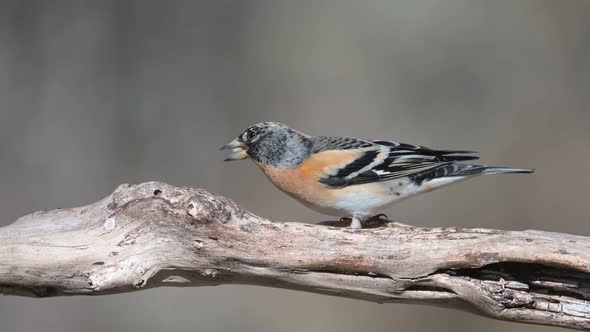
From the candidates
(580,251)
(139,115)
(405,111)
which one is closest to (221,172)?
(139,115)

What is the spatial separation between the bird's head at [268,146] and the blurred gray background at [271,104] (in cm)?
208

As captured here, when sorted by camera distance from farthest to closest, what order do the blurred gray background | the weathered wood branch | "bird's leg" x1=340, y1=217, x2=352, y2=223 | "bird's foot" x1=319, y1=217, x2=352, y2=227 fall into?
the blurred gray background, "bird's leg" x1=340, y1=217, x2=352, y2=223, "bird's foot" x1=319, y1=217, x2=352, y2=227, the weathered wood branch

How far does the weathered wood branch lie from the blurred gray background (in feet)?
8.55

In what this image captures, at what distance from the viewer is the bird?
13.9 ft

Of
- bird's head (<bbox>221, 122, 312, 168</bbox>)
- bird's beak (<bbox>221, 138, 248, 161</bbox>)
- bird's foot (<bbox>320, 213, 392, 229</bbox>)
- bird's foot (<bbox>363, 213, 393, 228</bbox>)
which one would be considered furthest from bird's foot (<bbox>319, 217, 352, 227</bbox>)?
bird's beak (<bbox>221, 138, 248, 161</bbox>)

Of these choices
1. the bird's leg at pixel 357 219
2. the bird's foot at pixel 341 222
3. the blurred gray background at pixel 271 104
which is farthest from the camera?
the blurred gray background at pixel 271 104

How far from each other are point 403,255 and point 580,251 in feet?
2.51

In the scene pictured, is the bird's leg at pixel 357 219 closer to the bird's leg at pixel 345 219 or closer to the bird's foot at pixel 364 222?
the bird's foot at pixel 364 222

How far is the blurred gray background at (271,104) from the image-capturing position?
6297 millimetres

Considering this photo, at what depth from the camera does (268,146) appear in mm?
4496

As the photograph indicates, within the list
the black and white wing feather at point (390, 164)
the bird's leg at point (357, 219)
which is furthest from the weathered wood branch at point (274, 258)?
the black and white wing feather at point (390, 164)

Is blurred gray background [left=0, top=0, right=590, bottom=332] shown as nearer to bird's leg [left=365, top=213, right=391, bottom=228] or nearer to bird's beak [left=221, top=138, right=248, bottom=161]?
bird's leg [left=365, top=213, right=391, bottom=228]

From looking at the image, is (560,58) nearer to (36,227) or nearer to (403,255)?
(403,255)

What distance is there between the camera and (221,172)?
23.1ft
